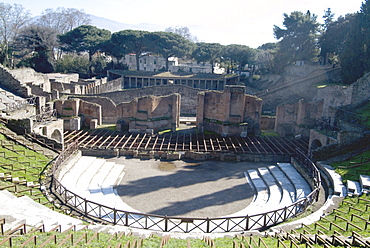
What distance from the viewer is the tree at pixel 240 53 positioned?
211 feet

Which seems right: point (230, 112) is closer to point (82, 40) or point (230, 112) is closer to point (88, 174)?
point (88, 174)

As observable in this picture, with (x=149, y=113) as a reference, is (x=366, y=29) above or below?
above

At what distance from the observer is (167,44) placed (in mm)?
62031

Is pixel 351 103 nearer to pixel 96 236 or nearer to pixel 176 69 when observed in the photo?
pixel 96 236

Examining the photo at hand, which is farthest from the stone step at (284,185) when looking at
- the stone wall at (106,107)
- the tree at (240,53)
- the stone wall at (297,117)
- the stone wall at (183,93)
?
the tree at (240,53)

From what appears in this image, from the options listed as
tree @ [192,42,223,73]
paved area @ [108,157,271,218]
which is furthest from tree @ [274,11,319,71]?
paved area @ [108,157,271,218]

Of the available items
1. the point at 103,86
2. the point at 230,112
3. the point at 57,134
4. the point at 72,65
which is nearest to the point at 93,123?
the point at 57,134

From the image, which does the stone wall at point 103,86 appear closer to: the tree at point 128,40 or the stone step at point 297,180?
the tree at point 128,40

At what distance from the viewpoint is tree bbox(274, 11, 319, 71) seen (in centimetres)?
4966

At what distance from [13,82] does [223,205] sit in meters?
27.8

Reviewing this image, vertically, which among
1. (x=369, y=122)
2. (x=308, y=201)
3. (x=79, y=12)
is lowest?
(x=308, y=201)

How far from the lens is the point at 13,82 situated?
114ft

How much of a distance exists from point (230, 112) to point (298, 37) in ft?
81.3

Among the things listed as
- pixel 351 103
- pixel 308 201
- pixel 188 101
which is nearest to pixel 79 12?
pixel 188 101
